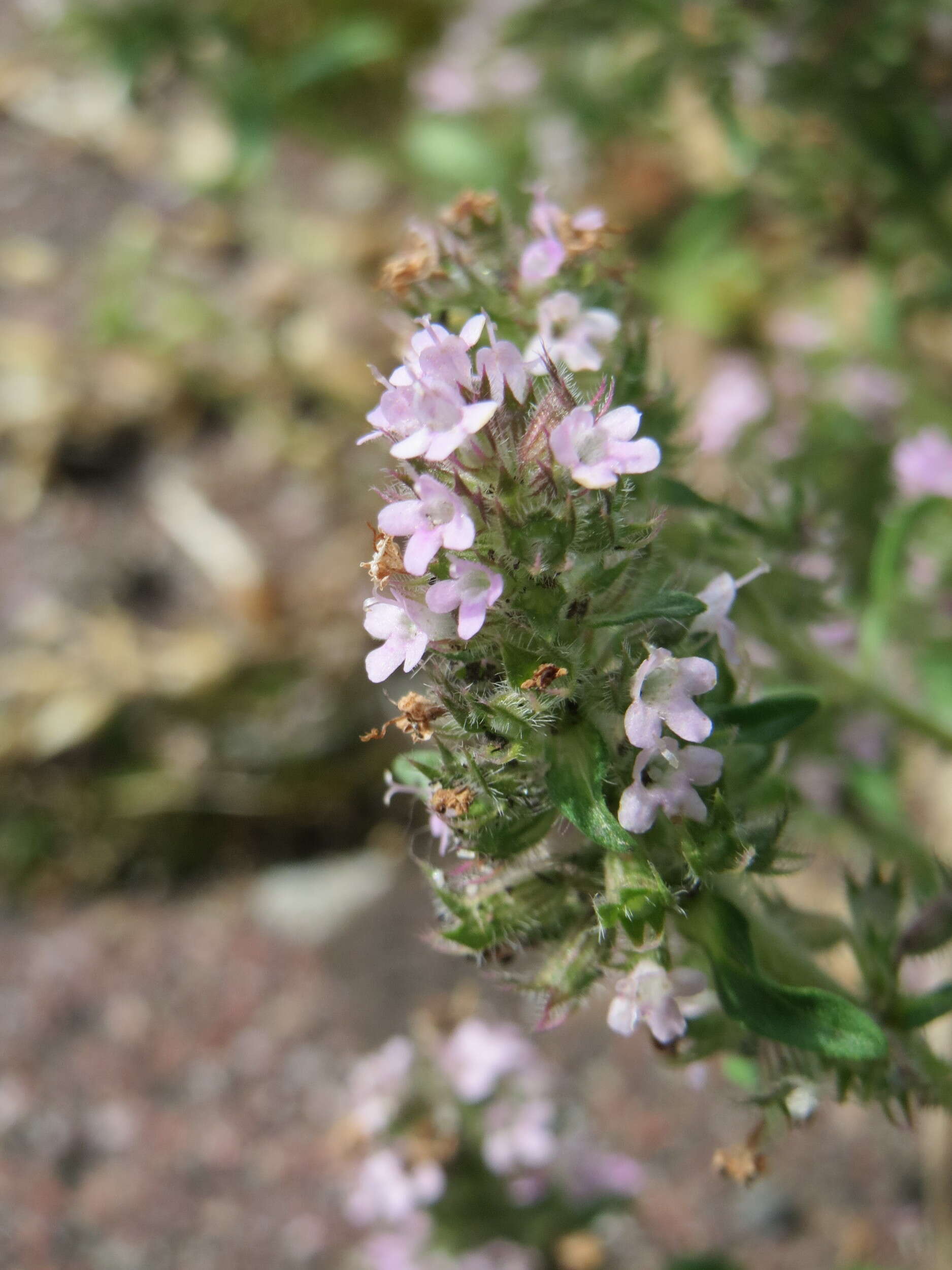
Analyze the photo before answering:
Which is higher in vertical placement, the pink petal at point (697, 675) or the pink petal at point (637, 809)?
the pink petal at point (697, 675)

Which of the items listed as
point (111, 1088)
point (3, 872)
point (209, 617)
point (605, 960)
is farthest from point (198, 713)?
point (605, 960)

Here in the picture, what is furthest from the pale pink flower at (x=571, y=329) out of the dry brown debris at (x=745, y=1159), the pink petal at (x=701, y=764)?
the dry brown debris at (x=745, y=1159)

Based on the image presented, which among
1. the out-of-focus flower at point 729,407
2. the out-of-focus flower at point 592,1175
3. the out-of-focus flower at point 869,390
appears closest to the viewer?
the out-of-focus flower at point 592,1175

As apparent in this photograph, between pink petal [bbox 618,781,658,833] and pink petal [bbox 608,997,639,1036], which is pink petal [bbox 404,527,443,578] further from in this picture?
pink petal [bbox 608,997,639,1036]

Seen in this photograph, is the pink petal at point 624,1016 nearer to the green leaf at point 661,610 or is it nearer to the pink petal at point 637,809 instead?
the pink petal at point 637,809

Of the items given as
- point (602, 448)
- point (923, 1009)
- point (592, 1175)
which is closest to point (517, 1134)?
point (592, 1175)

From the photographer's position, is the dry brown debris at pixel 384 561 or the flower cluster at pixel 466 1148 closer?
the dry brown debris at pixel 384 561

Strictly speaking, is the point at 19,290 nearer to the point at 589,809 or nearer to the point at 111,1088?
the point at 111,1088
